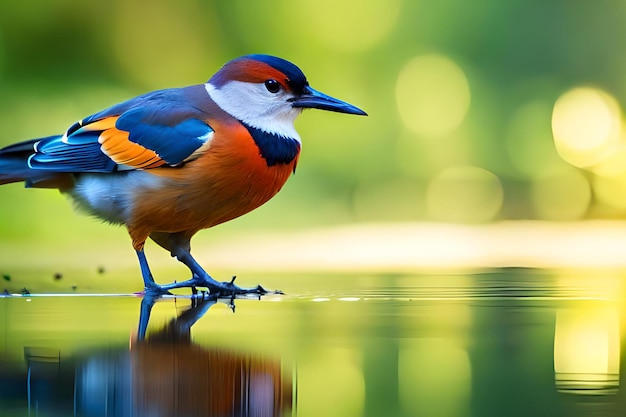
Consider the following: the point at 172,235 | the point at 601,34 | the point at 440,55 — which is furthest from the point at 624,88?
the point at 172,235

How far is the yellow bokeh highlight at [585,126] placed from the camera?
397 inches

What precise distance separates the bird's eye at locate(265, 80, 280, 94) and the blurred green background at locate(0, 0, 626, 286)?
5.00 metres

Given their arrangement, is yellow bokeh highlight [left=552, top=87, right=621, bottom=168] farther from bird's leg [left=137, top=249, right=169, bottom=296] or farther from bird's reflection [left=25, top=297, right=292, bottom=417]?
bird's reflection [left=25, top=297, right=292, bottom=417]

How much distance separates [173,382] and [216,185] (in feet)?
6.35

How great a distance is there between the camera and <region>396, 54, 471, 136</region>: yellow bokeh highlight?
1021 centimetres

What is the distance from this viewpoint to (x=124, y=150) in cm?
430

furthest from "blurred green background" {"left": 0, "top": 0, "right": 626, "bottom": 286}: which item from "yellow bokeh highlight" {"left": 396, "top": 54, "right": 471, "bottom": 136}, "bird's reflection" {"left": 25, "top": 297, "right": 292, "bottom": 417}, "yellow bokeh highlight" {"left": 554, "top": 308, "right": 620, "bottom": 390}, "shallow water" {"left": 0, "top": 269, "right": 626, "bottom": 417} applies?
"bird's reflection" {"left": 25, "top": 297, "right": 292, "bottom": 417}

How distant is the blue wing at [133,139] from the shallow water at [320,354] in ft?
1.82

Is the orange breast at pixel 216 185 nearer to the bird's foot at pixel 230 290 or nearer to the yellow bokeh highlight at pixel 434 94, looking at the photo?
the bird's foot at pixel 230 290

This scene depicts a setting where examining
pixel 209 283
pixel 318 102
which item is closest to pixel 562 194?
pixel 318 102

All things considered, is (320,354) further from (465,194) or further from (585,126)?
(585,126)

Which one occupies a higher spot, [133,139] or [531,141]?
[531,141]

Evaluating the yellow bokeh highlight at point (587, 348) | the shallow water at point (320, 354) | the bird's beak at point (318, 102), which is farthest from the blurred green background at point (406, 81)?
the yellow bokeh highlight at point (587, 348)

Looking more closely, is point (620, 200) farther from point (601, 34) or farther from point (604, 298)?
point (604, 298)
